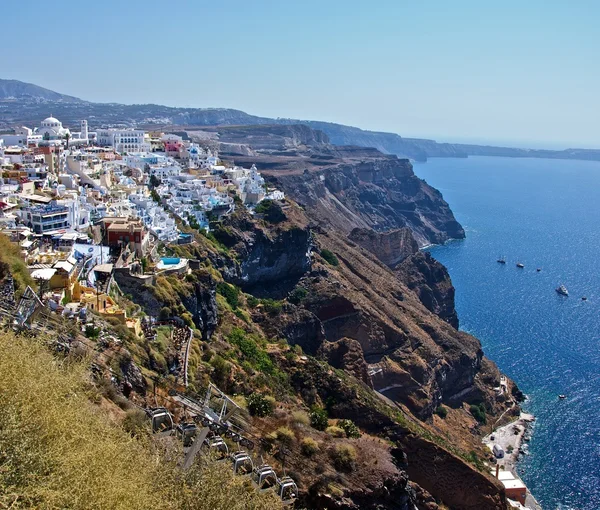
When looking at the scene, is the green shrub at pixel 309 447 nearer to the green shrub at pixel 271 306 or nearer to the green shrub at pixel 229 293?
the green shrub at pixel 229 293

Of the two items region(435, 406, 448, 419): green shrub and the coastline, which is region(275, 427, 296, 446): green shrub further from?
region(435, 406, 448, 419): green shrub

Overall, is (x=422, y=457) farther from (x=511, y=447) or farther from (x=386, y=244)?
(x=386, y=244)

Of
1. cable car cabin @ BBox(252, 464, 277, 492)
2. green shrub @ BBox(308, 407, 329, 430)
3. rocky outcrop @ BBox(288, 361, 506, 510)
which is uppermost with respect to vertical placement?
cable car cabin @ BBox(252, 464, 277, 492)

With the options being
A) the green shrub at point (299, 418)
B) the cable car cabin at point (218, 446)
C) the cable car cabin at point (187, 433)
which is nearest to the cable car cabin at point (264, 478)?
the cable car cabin at point (218, 446)

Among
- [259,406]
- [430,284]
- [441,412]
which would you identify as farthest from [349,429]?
[430,284]

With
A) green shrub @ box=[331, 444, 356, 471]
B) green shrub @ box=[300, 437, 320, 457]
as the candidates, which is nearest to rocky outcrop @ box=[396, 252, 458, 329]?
green shrub @ box=[331, 444, 356, 471]

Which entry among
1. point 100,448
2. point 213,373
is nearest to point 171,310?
point 213,373
